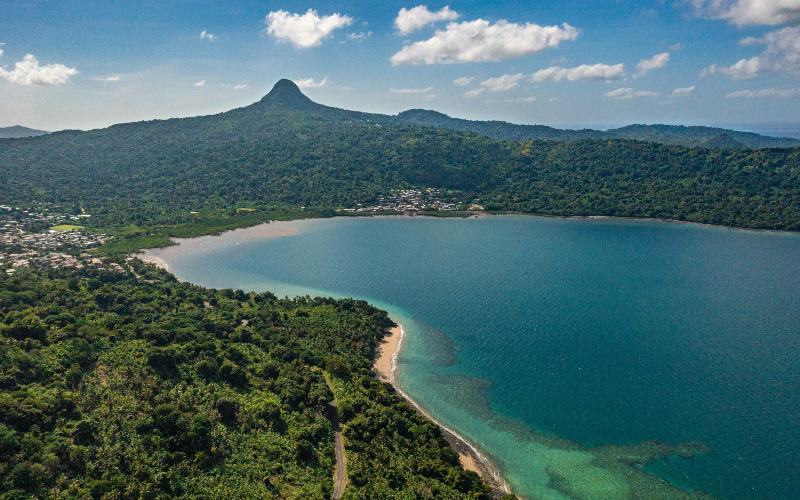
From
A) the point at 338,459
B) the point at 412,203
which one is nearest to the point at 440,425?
the point at 338,459

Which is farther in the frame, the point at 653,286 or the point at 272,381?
the point at 653,286

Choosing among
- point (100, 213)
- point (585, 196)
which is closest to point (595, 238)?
point (585, 196)

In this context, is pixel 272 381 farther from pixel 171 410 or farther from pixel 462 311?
pixel 462 311

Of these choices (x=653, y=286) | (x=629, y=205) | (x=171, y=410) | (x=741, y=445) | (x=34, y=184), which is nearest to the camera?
(x=171, y=410)

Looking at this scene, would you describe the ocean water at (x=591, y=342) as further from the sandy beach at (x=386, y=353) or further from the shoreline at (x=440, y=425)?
the sandy beach at (x=386, y=353)

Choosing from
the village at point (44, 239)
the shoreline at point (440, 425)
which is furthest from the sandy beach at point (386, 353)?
the village at point (44, 239)

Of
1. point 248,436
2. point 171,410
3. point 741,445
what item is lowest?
A: point 741,445

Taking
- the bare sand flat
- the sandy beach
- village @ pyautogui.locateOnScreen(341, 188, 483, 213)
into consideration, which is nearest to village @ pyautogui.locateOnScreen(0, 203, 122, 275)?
the bare sand flat
